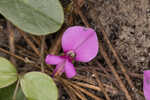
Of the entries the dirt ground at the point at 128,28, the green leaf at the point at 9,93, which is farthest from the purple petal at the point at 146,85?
the green leaf at the point at 9,93

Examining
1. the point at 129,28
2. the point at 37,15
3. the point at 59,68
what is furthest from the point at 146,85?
the point at 37,15

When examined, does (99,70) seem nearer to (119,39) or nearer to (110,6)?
(119,39)

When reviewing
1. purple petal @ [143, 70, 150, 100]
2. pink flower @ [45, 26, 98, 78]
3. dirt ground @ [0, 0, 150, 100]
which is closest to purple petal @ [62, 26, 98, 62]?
pink flower @ [45, 26, 98, 78]

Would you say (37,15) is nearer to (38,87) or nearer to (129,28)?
Answer: (38,87)

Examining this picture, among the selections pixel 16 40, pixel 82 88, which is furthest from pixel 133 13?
pixel 16 40

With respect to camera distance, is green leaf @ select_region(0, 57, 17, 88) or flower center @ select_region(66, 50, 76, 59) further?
flower center @ select_region(66, 50, 76, 59)

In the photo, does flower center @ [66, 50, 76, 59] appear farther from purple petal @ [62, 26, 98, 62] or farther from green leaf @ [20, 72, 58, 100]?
green leaf @ [20, 72, 58, 100]
